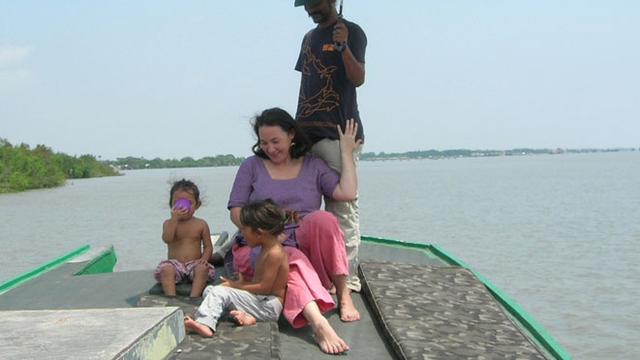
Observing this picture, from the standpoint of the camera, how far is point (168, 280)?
11.7 ft

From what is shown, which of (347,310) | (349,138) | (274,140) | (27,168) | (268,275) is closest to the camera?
(268,275)

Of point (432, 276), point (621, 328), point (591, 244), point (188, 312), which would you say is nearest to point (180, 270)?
point (188, 312)

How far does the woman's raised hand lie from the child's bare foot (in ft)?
3.03

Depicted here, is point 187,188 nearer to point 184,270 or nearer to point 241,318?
point 184,270

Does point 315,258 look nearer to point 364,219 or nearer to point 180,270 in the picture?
point 180,270

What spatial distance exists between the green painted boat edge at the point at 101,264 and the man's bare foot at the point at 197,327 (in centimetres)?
218

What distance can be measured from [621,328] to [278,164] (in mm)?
4898

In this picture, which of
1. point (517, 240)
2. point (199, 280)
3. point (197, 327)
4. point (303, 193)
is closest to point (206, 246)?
point (199, 280)

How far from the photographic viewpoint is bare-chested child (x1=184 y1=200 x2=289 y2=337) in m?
3.03

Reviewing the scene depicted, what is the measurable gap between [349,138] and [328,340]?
1052mm

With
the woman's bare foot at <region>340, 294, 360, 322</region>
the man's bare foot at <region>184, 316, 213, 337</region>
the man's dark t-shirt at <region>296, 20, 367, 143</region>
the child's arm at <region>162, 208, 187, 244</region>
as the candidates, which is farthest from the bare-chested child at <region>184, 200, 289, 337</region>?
the child's arm at <region>162, 208, 187, 244</region>

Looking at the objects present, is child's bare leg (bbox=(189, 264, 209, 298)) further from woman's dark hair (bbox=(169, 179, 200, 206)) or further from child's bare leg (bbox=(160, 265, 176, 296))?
woman's dark hair (bbox=(169, 179, 200, 206))

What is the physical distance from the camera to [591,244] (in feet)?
41.4

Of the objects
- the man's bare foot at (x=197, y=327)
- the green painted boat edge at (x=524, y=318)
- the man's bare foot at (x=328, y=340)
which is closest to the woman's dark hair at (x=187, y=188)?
the man's bare foot at (x=197, y=327)
